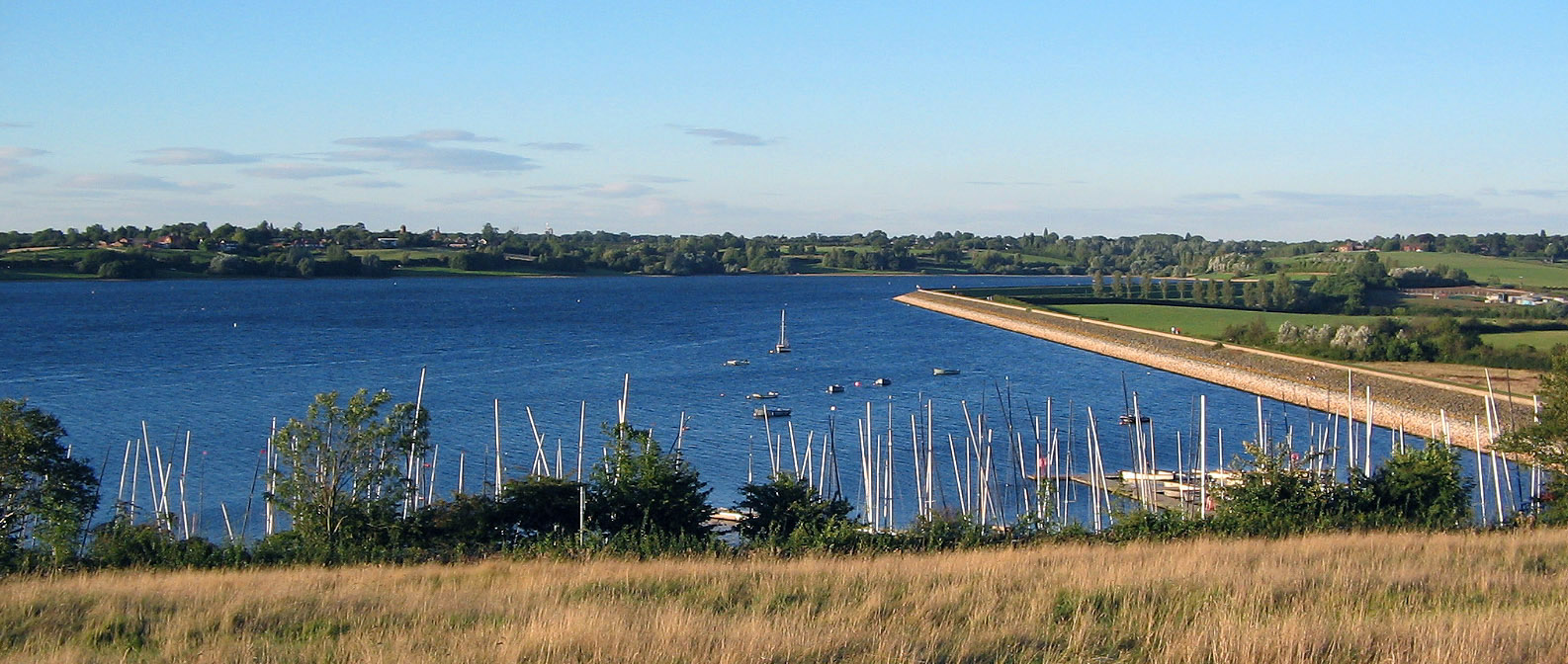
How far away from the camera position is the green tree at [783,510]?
13.7m

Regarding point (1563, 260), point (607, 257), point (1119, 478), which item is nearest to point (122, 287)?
point (607, 257)

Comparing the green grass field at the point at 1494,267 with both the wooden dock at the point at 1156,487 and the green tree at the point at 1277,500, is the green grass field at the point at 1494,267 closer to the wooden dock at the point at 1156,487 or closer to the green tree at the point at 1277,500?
the wooden dock at the point at 1156,487

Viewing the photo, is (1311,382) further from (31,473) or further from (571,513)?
(31,473)

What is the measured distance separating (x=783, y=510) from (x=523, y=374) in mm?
46329

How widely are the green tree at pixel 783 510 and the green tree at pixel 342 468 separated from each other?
400 cm

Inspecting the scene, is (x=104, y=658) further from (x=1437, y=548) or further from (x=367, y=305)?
(x=367, y=305)

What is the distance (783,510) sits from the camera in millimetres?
14102

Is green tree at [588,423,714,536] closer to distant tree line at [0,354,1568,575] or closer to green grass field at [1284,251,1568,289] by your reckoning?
distant tree line at [0,354,1568,575]

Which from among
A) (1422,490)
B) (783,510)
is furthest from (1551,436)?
(783,510)

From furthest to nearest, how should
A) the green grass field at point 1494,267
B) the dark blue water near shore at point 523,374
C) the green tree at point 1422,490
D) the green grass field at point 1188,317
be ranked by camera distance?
the green grass field at point 1494,267, the green grass field at point 1188,317, the dark blue water near shore at point 523,374, the green tree at point 1422,490

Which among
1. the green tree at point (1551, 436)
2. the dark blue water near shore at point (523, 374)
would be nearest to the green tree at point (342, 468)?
the dark blue water near shore at point (523, 374)

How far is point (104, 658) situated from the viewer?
6031 millimetres

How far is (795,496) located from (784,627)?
321 inches

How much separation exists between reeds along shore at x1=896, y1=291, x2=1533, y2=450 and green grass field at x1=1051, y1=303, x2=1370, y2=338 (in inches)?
132
